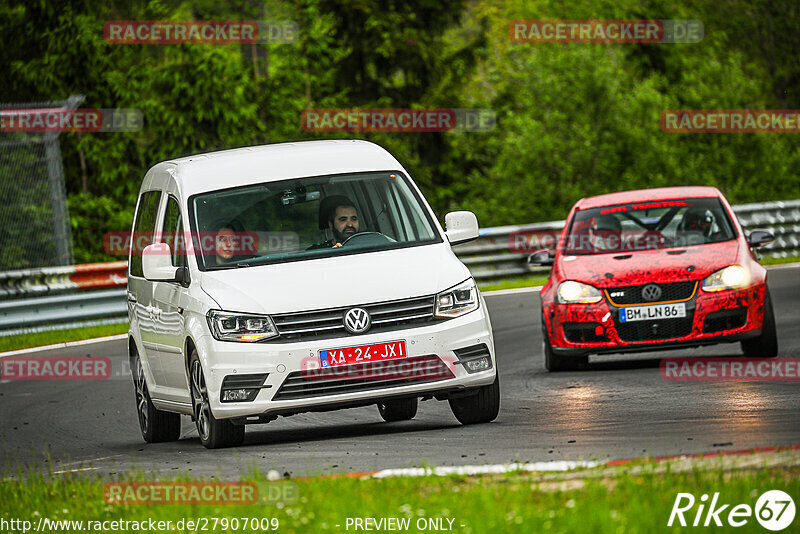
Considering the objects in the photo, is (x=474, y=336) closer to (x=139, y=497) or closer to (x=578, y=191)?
(x=139, y=497)

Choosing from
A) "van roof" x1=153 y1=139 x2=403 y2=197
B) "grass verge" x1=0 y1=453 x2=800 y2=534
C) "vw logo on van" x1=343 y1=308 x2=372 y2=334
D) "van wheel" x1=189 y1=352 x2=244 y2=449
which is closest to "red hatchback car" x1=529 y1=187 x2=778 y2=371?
"van roof" x1=153 y1=139 x2=403 y2=197

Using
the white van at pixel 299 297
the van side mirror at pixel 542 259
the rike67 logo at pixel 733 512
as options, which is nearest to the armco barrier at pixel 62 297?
the van side mirror at pixel 542 259

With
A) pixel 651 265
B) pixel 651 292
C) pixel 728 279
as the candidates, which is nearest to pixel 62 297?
pixel 651 265

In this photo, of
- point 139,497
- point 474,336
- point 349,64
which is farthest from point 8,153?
point 349,64

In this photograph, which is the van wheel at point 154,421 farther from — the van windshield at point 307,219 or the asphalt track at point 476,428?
the van windshield at point 307,219

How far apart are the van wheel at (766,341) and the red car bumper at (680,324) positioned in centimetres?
9

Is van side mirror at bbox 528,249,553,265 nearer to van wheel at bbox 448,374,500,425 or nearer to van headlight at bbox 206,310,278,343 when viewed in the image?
van wheel at bbox 448,374,500,425

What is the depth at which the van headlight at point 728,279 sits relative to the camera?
12.7 meters

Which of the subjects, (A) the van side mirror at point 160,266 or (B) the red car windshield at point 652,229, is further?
(B) the red car windshield at point 652,229

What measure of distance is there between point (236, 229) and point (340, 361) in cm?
150

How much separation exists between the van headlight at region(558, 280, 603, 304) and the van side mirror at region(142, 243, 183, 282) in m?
4.15

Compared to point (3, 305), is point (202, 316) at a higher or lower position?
higher

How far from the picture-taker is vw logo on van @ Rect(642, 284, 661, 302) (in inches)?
498

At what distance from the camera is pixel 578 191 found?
39125mm
